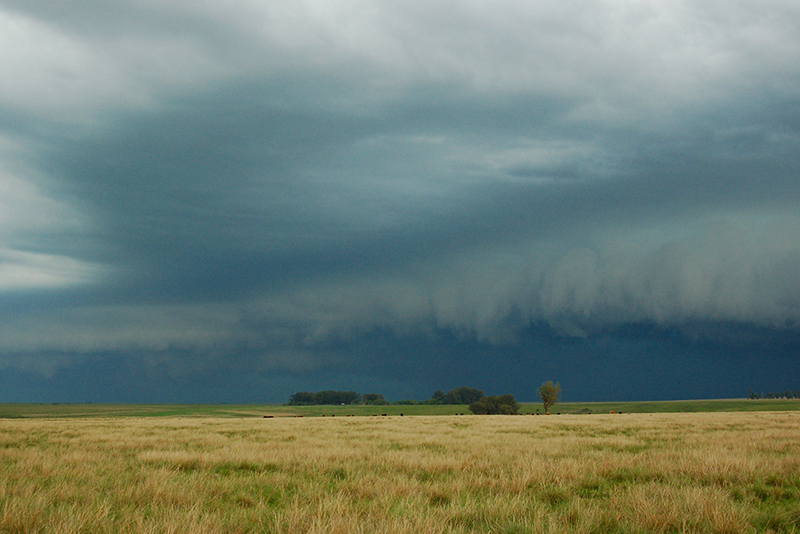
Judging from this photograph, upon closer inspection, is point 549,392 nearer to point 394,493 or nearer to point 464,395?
point 464,395

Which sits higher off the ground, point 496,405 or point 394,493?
point 394,493

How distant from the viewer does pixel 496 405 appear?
129875 mm

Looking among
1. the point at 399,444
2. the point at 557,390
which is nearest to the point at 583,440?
the point at 399,444

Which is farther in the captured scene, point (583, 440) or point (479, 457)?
point (583, 440)

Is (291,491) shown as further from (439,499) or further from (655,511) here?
(655,511)

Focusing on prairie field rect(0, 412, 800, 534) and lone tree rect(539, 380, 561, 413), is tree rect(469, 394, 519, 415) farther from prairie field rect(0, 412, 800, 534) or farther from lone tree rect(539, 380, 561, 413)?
prairie field rect(0, 412, 800, 534)

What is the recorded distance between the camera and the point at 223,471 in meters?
11.1

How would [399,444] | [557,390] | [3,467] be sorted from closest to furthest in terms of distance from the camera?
[3,467]
[399,444]
[557,390]

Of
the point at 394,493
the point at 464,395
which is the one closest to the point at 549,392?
the point at 464,395

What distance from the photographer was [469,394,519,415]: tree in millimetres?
128250

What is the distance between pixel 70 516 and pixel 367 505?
3776 mm

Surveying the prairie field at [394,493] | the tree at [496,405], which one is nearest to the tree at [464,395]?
the tree at [496,405]

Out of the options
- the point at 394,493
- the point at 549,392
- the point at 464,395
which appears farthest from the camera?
the point at 464,395

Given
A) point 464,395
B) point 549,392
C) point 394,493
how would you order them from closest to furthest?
point 394,493
point 549,392
point 464,395
